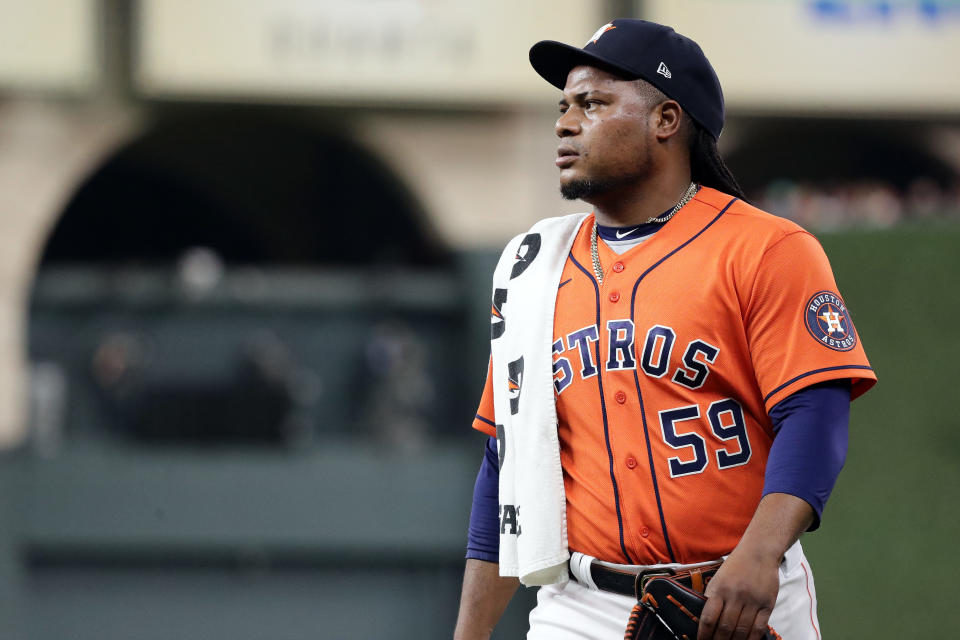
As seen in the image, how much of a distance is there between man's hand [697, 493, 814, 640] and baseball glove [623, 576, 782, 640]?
0.05m

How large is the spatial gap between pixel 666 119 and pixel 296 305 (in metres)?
13.2

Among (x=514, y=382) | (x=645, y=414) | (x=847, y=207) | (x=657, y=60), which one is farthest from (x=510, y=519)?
(x=847, y=207)

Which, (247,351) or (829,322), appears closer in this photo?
(829,322)

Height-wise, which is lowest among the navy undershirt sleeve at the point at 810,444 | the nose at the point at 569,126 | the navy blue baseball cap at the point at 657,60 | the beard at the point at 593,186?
the navy undershirt sleeve at the point at 810,444

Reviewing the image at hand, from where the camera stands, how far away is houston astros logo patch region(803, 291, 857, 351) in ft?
8.99

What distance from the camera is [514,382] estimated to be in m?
3.18

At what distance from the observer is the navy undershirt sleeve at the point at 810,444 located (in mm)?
2611

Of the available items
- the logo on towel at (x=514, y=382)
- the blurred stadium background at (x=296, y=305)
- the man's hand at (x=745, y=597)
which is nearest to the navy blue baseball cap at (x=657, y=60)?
the logo on towel at (x=514, y=382)

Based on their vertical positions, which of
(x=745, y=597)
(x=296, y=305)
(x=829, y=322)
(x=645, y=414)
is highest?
(x=829, y=322)

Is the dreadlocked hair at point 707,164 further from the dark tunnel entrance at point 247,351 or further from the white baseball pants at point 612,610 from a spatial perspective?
the dark tunnel entrance at point 247,351

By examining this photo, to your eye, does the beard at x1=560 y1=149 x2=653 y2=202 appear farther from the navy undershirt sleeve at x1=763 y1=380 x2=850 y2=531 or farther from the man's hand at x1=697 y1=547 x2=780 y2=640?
the man's hand at x1=697 y1=547 x2=780 y2=640

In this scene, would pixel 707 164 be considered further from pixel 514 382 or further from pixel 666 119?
pixel 514 382

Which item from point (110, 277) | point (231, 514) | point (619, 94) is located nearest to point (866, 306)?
point (619, 94)

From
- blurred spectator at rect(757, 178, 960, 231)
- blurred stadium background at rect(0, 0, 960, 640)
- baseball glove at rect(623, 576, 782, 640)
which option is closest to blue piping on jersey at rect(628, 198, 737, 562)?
baseball glove at rect(623, 576, 782, 640)
